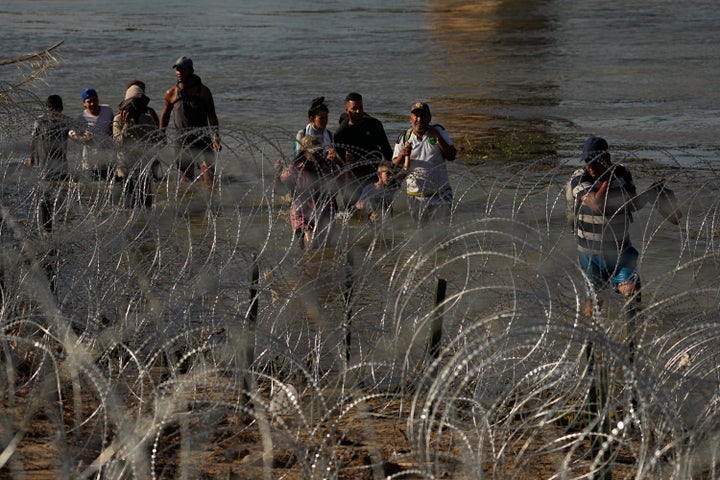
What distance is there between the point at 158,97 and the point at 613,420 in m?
18.0

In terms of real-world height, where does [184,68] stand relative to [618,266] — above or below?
above

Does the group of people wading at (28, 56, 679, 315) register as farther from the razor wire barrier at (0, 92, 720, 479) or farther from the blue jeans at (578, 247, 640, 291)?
the razor wire barrier at (0, 92, 720, 479)

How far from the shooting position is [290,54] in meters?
30.0

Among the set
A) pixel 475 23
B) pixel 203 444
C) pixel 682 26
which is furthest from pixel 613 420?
pixel 475 23

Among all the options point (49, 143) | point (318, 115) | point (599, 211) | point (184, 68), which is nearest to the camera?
point (599, 211)

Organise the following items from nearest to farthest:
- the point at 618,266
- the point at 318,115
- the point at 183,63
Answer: the point at 618,266 < the point at 318,115 < the point at 183,63

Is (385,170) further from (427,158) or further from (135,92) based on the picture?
(135,92)

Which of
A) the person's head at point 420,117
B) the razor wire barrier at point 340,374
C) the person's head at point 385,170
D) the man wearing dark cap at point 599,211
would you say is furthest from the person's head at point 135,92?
the man wearing dark cap at point 599,211

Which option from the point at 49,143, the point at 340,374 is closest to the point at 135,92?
the point at 49,143

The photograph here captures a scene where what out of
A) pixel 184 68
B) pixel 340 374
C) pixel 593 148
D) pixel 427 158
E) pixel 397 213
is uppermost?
A: pixel 593 148

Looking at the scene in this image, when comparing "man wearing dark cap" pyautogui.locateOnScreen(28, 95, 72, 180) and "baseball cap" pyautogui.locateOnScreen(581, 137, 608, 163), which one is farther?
"man wearing dark cap" pyautogui.locateOnScreen(28, 95, 72, 180)

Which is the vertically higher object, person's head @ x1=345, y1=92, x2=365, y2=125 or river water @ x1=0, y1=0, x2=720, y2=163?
person's head @ x1=345, y1=92, x2=365, y2=125

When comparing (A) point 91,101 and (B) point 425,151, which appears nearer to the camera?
(B) point 425,151

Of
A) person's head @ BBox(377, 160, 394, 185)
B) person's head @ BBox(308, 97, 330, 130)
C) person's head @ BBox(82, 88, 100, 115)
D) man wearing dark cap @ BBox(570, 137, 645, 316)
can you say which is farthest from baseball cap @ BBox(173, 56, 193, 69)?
man wearing dark cap @ BBox(570, 137, 645, 316)
